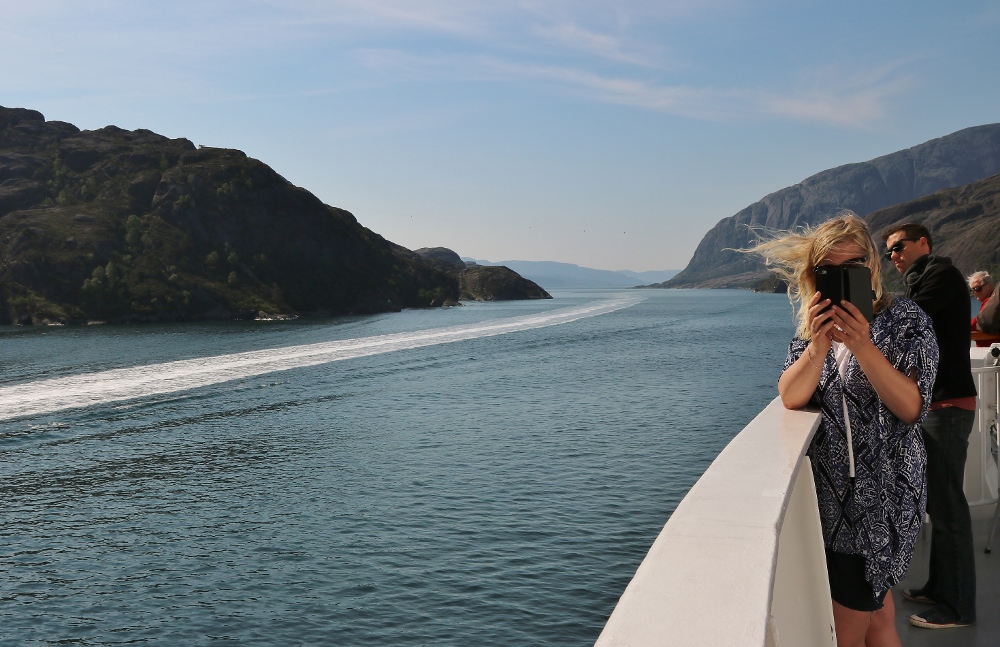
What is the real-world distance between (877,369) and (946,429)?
7.28 feet

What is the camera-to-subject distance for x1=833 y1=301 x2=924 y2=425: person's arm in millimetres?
2686

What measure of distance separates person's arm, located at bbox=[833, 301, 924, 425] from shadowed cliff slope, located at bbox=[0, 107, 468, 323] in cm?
10921

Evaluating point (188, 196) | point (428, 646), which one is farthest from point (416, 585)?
point (188, 196)

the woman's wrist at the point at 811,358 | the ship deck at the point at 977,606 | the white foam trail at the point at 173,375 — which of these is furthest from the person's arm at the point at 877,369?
the white foam trail at the point at 173,375

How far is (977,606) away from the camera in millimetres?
4672

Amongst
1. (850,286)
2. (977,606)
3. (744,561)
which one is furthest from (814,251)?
(977,606)

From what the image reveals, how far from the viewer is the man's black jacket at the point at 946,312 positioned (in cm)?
427

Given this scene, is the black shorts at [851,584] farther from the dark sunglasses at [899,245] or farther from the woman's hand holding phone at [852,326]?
the dark sunglasses at [899,245]

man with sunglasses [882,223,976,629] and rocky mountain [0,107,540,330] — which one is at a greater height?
rocky mountain [0,107,540,330]

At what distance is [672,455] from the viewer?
22.2 m

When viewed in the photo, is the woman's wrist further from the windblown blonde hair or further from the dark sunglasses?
the dark sunglasses

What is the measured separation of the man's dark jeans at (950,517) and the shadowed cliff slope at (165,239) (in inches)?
4268

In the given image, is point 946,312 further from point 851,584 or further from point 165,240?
point 165,240

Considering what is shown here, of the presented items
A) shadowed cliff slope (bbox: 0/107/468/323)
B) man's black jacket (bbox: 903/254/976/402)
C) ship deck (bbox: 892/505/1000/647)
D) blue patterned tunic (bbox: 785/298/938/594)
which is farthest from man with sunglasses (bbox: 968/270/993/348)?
shadowed cliff slope (bbox: 0/107/468/323)
